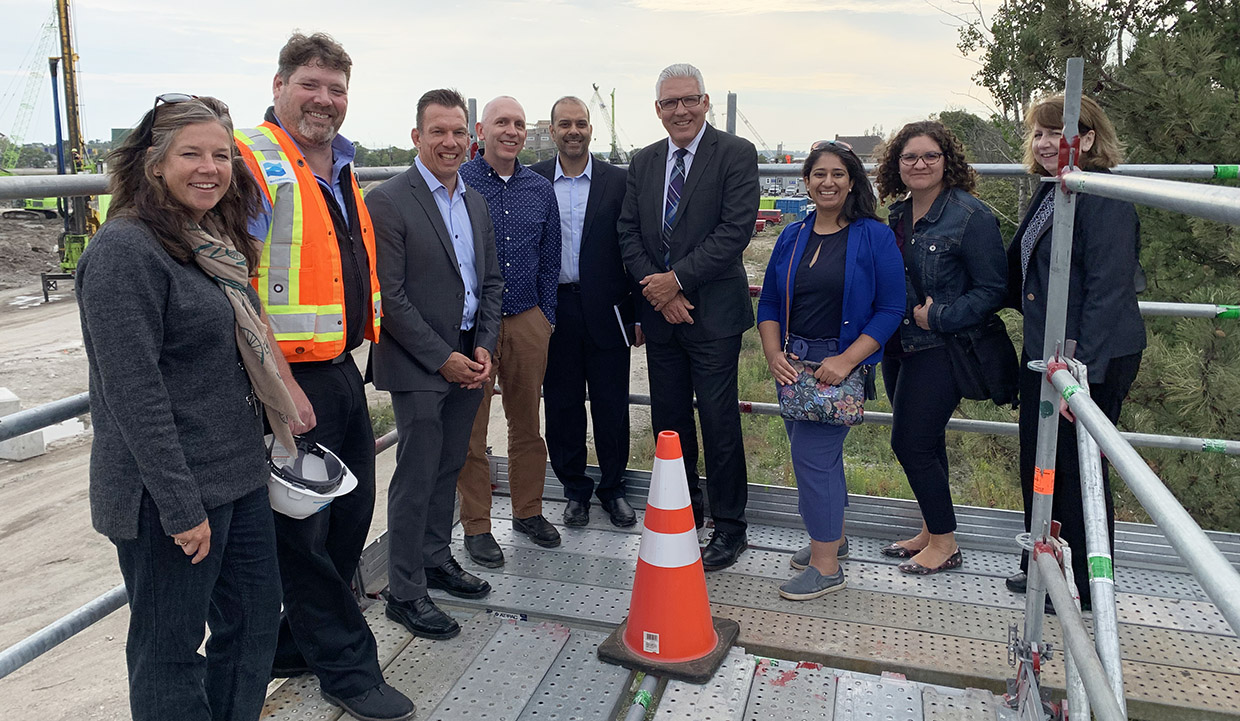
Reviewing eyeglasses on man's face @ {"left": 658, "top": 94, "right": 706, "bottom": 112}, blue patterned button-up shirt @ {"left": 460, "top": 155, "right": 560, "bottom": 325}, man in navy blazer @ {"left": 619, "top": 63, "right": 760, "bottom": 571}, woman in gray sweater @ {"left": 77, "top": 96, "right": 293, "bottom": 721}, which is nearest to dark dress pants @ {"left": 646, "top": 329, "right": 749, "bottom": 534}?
man in navy blazer @ {"left": 619, "top": 63, "right": 760, "bottom": 571}

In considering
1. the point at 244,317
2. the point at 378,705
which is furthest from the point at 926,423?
the point at 244,317

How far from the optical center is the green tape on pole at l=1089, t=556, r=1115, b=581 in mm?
1829

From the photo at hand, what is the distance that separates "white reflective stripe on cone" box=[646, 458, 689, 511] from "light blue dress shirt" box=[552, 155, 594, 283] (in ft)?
4.18

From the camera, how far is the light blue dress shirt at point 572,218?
429 centimetres

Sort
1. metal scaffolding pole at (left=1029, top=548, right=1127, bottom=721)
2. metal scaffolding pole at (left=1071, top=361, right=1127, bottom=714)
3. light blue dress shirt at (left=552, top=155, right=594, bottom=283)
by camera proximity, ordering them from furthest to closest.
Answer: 1. light blue dress shirt at (left=552, top=155, right=594, bottom=283)
2. metal scaffolding pole at (left=1071, top=361, right=1127, bottom=714)
3. metal scaffolding pole at (left=1029, top=548, right=1127, bottom=721)

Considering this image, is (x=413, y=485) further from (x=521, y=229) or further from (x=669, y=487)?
(x=521, y=229)

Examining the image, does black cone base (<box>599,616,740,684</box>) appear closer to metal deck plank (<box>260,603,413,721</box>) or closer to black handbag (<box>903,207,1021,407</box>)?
metal deck plank (<box>260,603,413,721</box>)

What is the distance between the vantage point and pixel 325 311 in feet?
9.01

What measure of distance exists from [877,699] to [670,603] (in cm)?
76

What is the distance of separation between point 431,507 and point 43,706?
4.17 meters

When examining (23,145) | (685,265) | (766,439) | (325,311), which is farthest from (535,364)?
(23,145)

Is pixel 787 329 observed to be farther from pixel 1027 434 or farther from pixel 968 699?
pixel 968 699

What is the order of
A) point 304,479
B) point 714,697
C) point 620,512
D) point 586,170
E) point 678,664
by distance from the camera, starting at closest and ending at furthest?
point 304,479 < point 714,697 < point 678,664 < point 586,170 < point 620,512

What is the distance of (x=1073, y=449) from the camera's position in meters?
3.20
